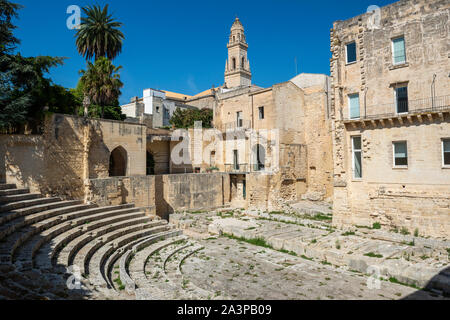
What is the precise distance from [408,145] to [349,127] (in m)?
3.17

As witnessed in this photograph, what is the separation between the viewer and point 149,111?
3950cm

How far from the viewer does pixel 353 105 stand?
56.2 ft

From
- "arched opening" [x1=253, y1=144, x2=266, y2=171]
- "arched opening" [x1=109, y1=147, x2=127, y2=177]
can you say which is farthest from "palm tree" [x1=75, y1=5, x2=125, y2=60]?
"arched opening" [x1=253, y1=144, x2=266, y2=171]

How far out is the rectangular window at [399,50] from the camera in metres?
15.4

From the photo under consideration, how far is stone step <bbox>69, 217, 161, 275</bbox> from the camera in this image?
33.2 ft

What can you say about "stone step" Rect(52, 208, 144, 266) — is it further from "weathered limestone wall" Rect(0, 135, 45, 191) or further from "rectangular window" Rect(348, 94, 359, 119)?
"rectangular window" Rect(348, 94, 359, 119)

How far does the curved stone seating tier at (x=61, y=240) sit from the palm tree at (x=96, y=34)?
16.1m

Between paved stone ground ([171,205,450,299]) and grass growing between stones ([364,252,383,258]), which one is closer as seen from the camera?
paved stone ground ([171,205,450,299])

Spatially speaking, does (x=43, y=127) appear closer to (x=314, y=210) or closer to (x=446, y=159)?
(x=314, y=210)

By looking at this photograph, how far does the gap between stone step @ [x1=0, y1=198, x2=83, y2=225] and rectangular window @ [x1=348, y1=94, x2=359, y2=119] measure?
51.6 feet

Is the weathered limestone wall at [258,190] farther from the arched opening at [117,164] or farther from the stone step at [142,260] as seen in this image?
the arched opening at [117,164]

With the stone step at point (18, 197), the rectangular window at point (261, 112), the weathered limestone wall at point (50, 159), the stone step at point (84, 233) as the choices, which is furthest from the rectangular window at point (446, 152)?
the stone step at point (18, 197)

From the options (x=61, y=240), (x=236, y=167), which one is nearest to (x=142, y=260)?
(x=61, y=240)
